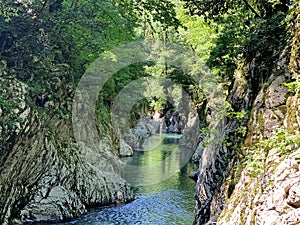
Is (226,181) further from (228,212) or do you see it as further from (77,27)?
(77,27)

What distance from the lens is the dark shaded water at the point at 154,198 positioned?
44.6 feet

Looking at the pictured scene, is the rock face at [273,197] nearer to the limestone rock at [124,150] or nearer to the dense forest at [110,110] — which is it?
the dense forest at [110,110]

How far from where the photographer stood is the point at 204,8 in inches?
383

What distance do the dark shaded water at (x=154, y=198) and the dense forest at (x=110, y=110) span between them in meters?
0.93

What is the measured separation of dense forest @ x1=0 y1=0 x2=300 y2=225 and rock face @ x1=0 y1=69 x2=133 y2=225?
0.16 ft

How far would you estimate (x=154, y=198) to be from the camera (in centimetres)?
1673

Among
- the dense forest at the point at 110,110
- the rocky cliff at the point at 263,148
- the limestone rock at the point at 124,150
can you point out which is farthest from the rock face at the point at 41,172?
the limestone rock at the point at 124,150

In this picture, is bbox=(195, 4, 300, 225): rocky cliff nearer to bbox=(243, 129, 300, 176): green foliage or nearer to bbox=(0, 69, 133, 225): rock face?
bbox=(243, 129, 300, 176): green foliage

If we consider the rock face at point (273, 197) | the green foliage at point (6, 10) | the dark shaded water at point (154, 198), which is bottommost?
the dark shaded water at point (154, 198)

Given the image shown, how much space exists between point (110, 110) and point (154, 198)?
43.3 feet

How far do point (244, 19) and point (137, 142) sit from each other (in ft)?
81.4

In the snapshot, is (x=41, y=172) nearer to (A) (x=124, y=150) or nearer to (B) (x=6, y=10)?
(B) (x=6, y=10)

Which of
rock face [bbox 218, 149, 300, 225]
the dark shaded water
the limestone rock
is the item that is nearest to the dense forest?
rock face [bbox 218, 149, 300, 225]

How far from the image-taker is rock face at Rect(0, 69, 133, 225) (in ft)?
38.1
